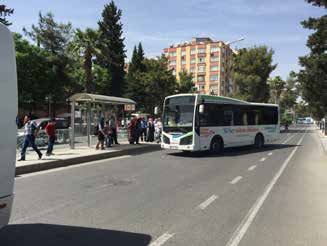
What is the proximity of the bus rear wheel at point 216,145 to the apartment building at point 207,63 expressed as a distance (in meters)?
81.1

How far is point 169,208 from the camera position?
7.02 meters

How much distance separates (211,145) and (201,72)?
88261 mm

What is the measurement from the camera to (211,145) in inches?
698

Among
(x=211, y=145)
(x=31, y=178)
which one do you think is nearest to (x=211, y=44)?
(x=211, y=145)

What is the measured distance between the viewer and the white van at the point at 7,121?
4.04 meters

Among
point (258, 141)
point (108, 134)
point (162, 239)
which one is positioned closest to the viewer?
point (162, 239)

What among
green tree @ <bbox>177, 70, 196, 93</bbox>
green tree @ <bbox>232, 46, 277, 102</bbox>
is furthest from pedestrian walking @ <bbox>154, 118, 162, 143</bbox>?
green tree @ <bbox>177, 70, 196, 93</bbox>

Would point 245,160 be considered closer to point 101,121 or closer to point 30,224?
point 101,121

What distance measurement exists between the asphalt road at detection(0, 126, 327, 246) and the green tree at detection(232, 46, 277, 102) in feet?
153

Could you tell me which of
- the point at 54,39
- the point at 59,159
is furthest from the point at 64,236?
the point at 54,39

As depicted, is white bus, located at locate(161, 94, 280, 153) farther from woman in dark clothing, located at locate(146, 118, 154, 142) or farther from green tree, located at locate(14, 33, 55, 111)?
green tree, located at locate(14, 33, 55, 111)

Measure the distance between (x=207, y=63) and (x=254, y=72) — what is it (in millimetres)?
46085

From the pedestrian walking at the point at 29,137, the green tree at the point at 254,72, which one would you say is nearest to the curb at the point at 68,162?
the pedestrian walking at the point at 29,137

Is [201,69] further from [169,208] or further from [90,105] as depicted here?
[169,208]
